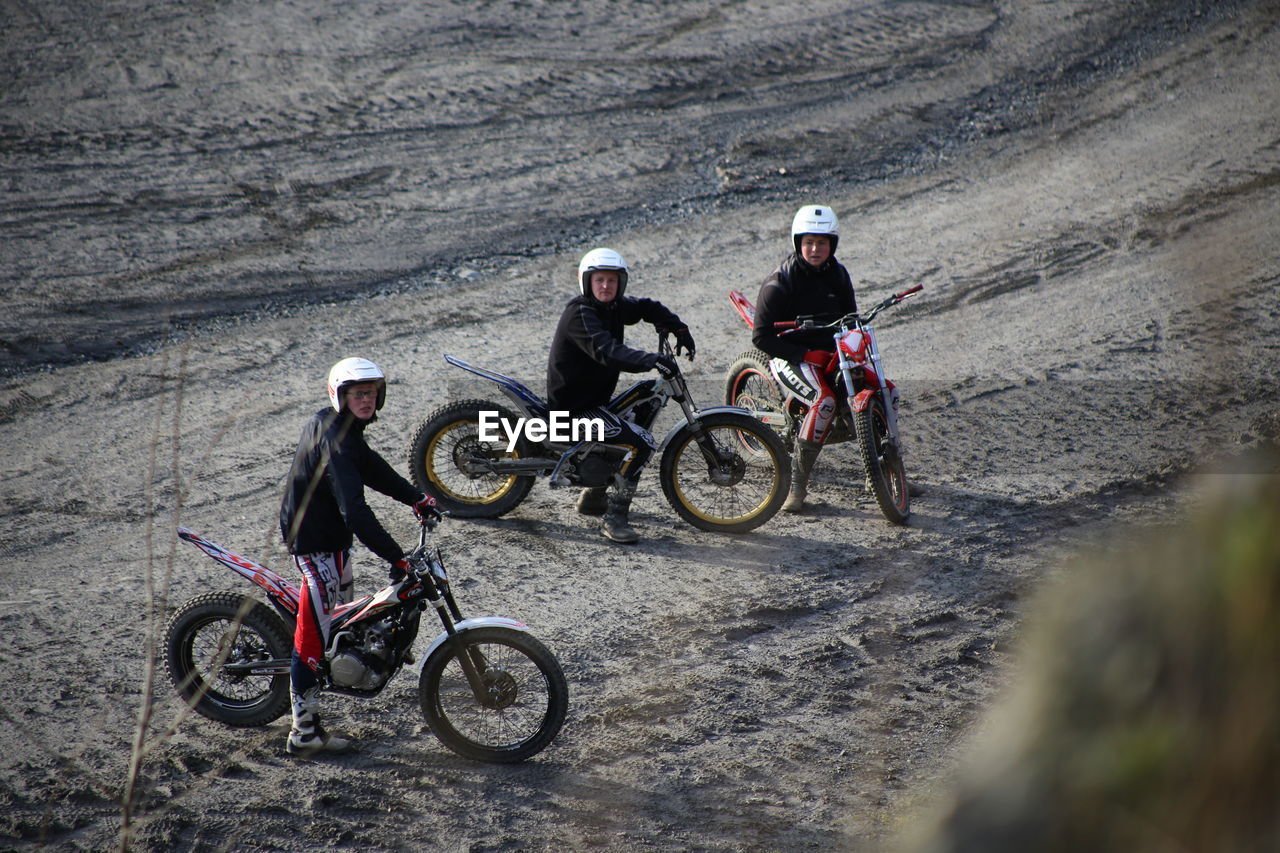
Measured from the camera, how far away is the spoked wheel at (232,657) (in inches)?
216

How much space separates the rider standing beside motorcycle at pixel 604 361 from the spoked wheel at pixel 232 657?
9.37 ft

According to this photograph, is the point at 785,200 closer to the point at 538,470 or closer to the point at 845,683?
the point at 538,470

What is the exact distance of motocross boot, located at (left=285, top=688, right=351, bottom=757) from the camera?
5.40 meters

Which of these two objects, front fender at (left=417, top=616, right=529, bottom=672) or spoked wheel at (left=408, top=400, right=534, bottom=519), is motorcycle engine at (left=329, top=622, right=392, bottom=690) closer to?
front fender at (left=417, top=616, right=529, bottom=672)

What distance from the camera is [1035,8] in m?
21.2

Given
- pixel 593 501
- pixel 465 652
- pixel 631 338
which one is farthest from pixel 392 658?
pixel 631 338

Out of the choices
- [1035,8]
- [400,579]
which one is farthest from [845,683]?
[1035,8]

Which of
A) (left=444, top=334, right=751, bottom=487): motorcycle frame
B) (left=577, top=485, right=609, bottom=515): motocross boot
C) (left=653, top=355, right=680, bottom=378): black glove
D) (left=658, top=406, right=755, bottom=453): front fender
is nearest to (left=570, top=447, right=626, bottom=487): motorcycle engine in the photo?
(left=444, top=334, right=751, bottom=487): motorcycle frame

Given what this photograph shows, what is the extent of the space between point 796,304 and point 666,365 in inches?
57.3

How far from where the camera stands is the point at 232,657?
18.4 ft

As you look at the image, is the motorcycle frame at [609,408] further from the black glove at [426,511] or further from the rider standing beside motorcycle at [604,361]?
the black glove at [426,511]

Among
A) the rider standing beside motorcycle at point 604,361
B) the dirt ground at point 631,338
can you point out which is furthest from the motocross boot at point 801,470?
the rider standing beside motorcycle at point 604,361

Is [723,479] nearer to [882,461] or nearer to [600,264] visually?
[882,461]

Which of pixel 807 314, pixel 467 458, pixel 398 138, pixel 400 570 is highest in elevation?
pixel 398 138
